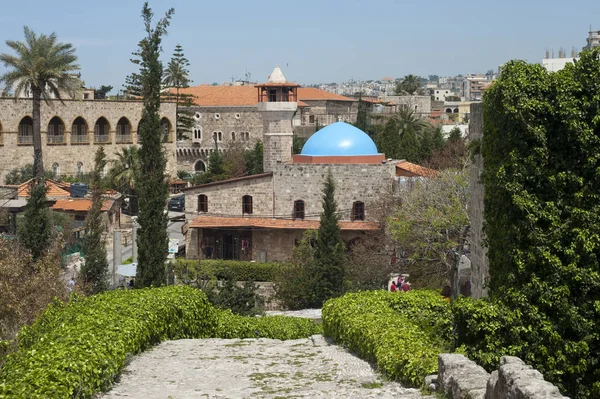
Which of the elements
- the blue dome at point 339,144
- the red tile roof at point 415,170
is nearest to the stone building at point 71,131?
the blue dome at point 339,144

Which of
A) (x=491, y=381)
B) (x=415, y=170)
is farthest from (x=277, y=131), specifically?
(x=491, y=381)

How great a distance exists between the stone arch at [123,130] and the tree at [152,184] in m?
38.6

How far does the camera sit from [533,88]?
10.4m

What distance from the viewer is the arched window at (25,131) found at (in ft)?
194

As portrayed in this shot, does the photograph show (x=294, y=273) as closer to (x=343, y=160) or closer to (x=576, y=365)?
(x=343, y=160)

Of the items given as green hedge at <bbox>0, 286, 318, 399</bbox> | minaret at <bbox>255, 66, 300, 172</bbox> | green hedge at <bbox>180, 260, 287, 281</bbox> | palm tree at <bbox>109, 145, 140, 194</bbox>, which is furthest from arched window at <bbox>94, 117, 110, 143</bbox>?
green hedge at <bbox>0, 286, 318, 399</bbox>

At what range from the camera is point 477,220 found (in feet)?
42.2

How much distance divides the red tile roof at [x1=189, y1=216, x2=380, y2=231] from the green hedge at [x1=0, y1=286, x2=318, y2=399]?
61.5 feet

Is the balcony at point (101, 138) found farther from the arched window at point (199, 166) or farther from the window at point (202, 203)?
the window at point (202, 203)

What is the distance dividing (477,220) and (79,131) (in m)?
53.7

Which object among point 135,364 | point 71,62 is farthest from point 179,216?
point 135,364

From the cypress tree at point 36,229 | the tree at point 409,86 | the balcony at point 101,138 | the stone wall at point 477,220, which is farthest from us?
the tree at point 409,86

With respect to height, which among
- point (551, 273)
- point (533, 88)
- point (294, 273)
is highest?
point (533, 88)

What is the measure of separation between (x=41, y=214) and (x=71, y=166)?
37.2 meters
